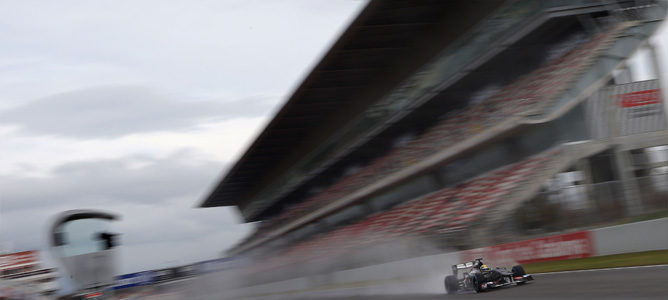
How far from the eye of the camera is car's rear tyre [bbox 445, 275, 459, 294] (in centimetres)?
1139

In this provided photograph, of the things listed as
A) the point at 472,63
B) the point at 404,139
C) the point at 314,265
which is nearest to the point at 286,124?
the point at 404,139

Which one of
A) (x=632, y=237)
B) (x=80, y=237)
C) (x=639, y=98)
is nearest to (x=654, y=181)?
(x=632, y=237)

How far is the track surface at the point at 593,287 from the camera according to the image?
8.07 m

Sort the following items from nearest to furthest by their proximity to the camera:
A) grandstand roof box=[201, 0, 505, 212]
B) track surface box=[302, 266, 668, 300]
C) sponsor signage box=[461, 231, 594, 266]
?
track surface box=[302, 266, 668, 300] → sponsor signage box=[461, 231, 594, 266] → grandstand roof box=[201, 0, 505, 212]

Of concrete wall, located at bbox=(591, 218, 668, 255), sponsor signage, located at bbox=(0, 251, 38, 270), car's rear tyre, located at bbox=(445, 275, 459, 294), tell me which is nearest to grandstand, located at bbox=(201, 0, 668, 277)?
concrete wall, located at bbox=(591, 218, 668, 255)

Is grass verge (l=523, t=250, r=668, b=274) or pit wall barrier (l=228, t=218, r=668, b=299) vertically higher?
pit wall barrier (l=228, t=218, r=668, b=299)

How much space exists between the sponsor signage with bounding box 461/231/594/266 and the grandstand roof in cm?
627

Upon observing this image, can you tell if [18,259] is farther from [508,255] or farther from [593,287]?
[593,287]

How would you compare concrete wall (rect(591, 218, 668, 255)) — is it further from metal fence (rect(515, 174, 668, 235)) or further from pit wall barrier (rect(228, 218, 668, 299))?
metal fence (rect(515, 174, 668, 235))

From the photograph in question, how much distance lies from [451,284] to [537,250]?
4.34m

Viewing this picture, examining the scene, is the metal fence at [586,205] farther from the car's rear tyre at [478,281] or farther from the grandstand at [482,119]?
the car's rear tyre at [478,281]

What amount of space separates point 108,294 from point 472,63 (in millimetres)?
10922

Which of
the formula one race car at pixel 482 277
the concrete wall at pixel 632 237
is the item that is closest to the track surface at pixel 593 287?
the formula one race car at pixel 482 277

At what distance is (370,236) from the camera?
2191 centimetres
